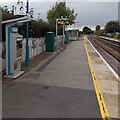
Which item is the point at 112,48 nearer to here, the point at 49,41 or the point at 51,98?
the point at 49,41

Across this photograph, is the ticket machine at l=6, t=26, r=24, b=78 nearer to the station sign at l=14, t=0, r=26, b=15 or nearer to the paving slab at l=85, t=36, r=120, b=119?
the station sign at l=14, t=0, r=26, b=15

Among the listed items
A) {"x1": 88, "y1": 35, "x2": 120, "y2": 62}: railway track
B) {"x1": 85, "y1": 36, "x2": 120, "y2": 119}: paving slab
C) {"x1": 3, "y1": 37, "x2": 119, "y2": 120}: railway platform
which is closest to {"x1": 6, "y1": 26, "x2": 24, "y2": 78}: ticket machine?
{"x1": 3, "y1": 37, "x2": 119, "y2": 120}: railway platform

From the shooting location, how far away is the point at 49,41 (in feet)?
53.2

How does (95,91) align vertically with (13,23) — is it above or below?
below

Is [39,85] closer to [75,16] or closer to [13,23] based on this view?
[13,23]

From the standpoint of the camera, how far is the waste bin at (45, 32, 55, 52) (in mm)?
15976

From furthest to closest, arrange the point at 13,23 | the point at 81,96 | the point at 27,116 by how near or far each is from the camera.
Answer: the point at 13,23, the point at 81,96, the point at 27,116

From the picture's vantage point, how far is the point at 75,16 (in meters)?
45.0

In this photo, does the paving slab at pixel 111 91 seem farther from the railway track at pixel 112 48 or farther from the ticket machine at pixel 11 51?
the railway track at pixel 112 48

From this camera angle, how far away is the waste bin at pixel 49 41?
1598 cm

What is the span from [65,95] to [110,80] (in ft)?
9.24

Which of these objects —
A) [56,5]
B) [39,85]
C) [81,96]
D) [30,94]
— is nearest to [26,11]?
[39,85]

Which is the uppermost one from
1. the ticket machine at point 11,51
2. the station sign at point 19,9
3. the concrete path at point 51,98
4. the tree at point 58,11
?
the tree at point 58,11

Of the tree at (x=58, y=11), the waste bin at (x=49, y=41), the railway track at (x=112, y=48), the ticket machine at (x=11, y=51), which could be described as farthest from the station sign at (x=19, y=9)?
the tree at (x=58, y=11)
